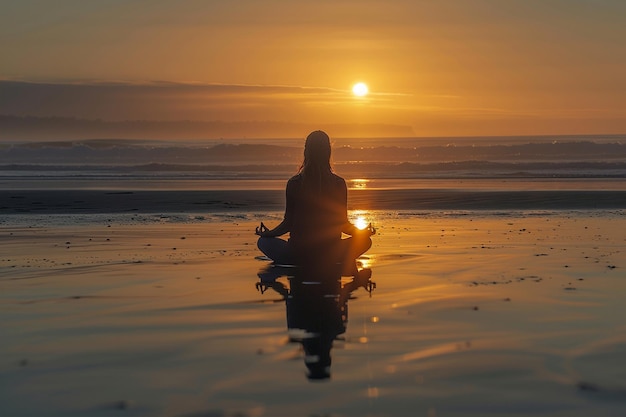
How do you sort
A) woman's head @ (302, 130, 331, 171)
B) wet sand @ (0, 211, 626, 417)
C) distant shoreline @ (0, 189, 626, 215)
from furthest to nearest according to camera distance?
1. distant shoreline @ (0, 189, 626, 215)
2. woman's head @ (302, 130, 331, 171)
3. wet sand @ (0, 211, 626, 417)

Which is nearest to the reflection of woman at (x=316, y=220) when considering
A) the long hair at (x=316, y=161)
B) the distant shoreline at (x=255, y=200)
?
the long hair at (x=316, y=161)

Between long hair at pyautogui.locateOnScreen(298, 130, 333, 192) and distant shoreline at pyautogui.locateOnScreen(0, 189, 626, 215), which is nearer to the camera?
long hair at pyautogui.locateOnScreen(298, 130, 333, 192)

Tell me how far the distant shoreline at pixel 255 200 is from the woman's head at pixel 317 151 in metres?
12.0

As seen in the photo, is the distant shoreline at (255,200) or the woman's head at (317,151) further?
the distant shoreline at (255,200)

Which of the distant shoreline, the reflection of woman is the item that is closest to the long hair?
the reflection of woman

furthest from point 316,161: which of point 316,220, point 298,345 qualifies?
point 298,345

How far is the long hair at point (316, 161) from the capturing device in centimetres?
1088

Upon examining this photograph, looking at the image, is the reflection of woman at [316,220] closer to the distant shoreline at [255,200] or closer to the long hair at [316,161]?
the long hair at [316,161]

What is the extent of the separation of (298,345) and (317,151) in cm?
439

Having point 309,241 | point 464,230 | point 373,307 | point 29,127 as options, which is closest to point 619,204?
point 464,230

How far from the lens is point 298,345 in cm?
688

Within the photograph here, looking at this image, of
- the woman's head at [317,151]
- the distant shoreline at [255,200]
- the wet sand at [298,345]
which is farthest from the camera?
the distant shoreline at [255,200]

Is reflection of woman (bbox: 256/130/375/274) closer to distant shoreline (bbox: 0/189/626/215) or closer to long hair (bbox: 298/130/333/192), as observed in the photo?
long hair (bbox: 298/130/333/192)

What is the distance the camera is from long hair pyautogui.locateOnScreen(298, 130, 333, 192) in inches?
428
